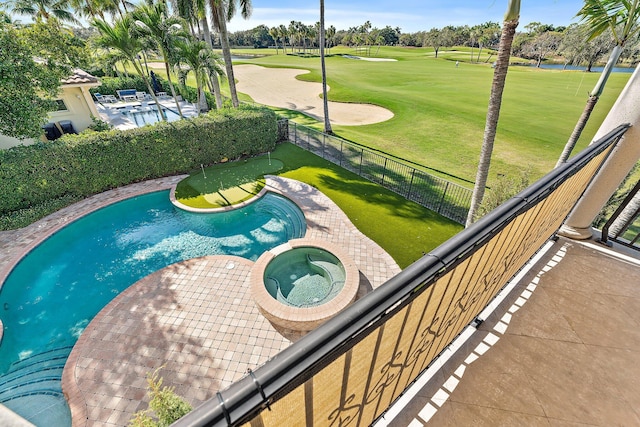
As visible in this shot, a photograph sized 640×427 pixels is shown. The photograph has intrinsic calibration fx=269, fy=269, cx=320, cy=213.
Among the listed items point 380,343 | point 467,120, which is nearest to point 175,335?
point 380,343

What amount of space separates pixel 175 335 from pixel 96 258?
514 centimetres

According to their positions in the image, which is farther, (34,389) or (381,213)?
(381,213)

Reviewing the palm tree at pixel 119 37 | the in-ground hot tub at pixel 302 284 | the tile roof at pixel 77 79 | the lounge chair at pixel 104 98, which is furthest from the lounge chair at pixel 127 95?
the in-ground hot tub at pixel 302 284

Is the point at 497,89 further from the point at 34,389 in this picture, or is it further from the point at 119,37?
the point at 119,37

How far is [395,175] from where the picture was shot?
1376 centimetres

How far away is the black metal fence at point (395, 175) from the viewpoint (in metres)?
11.2

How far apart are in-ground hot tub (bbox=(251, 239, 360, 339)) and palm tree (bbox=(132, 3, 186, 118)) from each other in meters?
13.6

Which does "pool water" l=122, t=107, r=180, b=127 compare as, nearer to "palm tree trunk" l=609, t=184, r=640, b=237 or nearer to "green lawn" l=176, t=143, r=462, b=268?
"green lawn" l=176, t=143, r=462, b=268

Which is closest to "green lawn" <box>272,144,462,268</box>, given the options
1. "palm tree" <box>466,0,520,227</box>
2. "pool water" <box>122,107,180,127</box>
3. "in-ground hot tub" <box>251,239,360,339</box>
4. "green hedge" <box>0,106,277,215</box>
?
"in-ground hot tub" <box>251,239,360,339</box>

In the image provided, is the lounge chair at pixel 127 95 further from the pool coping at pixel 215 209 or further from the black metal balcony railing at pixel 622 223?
the black metal balcony railing at pixel 622 223

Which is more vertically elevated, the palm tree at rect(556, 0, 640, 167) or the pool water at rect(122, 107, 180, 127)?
the palm tree at rect(556, 0, 640, 167)

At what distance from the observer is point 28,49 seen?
→ 11.0 metres

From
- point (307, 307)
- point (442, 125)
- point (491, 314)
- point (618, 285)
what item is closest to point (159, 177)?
point (307, 307)

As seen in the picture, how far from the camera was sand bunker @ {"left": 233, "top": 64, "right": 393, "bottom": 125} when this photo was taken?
25081mm
